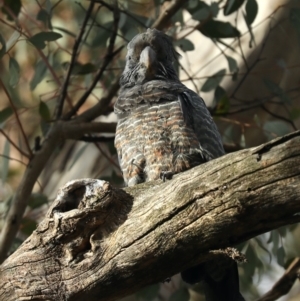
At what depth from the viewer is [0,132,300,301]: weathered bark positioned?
5.68ft

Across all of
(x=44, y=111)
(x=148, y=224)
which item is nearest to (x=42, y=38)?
(x=44, y=111)

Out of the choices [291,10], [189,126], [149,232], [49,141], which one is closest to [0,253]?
[49,141]

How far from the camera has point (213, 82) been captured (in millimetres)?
3588

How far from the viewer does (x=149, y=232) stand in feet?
6.13

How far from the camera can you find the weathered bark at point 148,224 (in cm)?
173

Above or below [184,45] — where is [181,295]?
below

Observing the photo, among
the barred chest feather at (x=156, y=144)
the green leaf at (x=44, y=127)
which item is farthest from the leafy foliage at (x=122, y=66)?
the barred chest feather at (x=156, y=144)

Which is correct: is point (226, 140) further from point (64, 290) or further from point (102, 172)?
point (64, 290)

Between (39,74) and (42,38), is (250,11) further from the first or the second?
(39,74)

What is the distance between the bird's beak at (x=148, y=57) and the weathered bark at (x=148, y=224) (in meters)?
1.03

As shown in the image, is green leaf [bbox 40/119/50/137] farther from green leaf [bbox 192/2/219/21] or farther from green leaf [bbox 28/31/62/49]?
green leaf [bbox 192/2/219/21]

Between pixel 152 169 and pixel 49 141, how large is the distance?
0.71 m

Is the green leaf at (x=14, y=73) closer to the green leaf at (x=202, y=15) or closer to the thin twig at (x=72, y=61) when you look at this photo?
the thin twig at (x=72, y=61)

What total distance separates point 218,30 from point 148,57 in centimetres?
56
